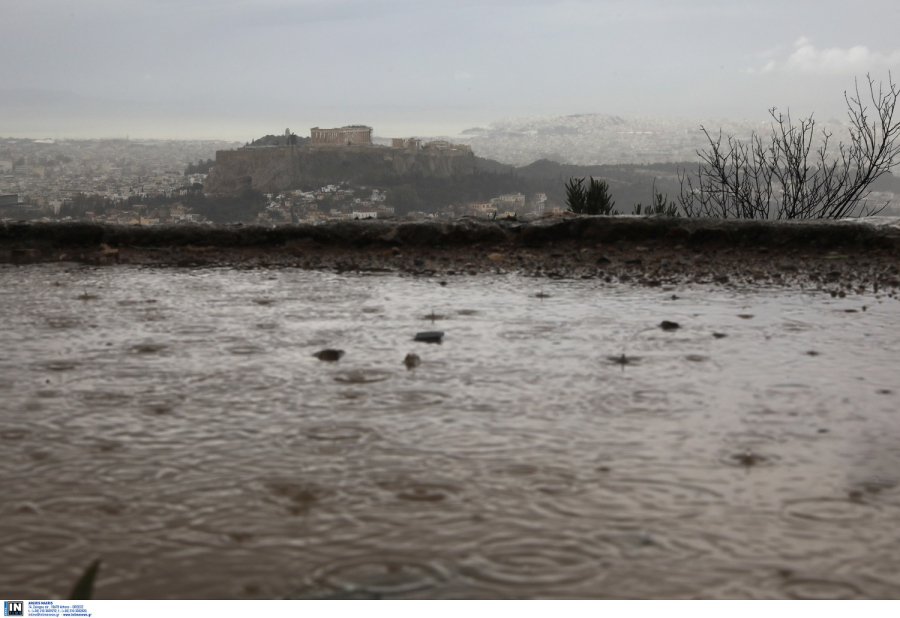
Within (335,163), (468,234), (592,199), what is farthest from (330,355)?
(335,163)

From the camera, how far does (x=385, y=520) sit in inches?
60.1

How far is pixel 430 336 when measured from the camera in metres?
3.13

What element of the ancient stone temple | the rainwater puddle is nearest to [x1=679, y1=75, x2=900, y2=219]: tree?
the rainwater puddle

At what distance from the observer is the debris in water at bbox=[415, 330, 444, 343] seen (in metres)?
3.11

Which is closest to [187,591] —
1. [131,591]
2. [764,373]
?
[131,591]

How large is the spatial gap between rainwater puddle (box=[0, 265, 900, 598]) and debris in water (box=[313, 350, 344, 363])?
0.9 inches

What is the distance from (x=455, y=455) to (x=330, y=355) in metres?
1.08

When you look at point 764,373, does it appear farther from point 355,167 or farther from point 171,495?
point 355,167

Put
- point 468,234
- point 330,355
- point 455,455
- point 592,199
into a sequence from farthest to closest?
point 592,199, point 468,234, point 330,355, point 455,455

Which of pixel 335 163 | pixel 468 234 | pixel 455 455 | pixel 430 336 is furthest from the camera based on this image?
pixel 335 163

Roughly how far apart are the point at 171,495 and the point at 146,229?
16.6 feet

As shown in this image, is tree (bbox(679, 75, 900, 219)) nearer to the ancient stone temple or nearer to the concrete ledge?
the concrete ledge

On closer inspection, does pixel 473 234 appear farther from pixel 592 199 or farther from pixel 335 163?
pixel 335 163

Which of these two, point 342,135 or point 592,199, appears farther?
point 342,135
